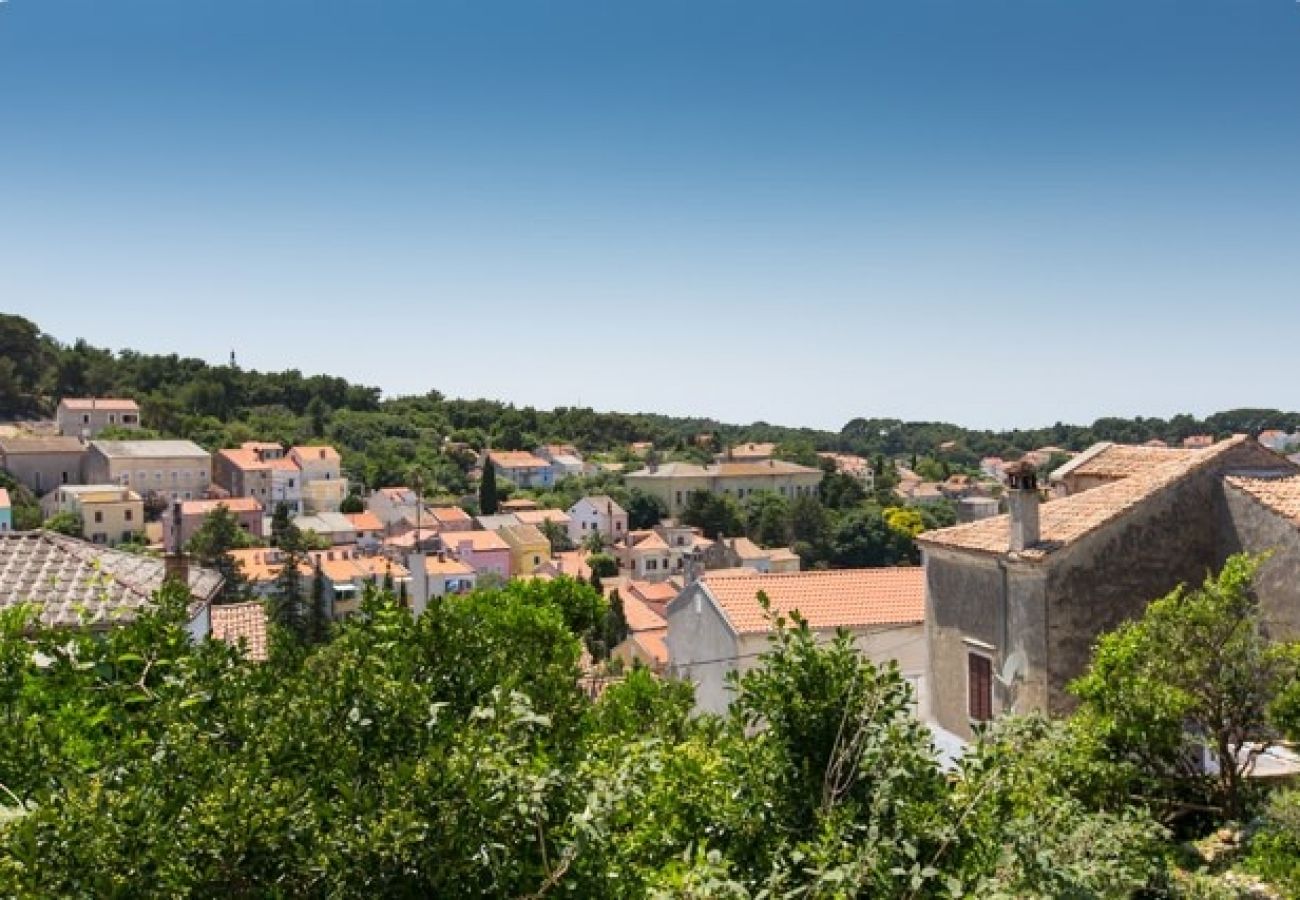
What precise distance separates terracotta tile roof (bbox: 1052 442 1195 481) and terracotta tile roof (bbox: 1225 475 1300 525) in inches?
78.7

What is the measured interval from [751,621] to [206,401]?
135513 mm

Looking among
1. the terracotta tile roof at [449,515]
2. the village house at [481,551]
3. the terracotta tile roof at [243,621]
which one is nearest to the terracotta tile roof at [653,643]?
the terracotta tile roof at [243,621]

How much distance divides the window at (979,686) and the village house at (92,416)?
400 ft

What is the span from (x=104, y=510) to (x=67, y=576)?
91977 mm

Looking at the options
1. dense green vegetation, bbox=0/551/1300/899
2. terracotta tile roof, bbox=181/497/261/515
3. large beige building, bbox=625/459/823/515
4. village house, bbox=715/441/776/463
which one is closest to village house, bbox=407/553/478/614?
terracotta tile roof, bbox=181/497/261/515

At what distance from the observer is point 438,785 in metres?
4.09

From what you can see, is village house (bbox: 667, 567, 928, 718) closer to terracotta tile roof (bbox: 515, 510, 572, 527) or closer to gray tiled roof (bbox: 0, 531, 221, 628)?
gray tiled roof (bbox: 0, 531, 221, 628)

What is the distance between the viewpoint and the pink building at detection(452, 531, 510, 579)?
88.6 metres

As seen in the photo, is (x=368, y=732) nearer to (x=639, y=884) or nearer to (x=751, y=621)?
(x=639, y=884)

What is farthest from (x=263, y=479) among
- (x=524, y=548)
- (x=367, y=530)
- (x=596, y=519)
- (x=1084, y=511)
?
(x=1084, y=511)

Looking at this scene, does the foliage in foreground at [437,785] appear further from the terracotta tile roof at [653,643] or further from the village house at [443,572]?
the village house at [443,572]

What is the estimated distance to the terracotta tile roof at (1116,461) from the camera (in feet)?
56.5

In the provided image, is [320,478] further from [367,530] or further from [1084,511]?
[1084,511]

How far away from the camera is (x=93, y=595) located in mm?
10680
